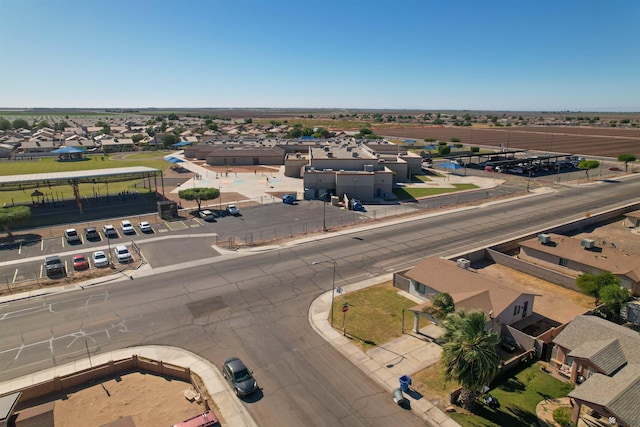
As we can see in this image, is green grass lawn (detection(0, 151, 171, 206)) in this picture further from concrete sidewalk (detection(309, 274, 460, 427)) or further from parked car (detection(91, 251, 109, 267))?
concrete sidewalk (detection(309, 274, 460, 427))

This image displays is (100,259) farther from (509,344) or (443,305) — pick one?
(509,344)

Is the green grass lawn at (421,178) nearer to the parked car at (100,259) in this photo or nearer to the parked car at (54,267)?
the parked car at (100,259)

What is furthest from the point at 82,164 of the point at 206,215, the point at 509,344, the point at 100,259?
the point at 509,344

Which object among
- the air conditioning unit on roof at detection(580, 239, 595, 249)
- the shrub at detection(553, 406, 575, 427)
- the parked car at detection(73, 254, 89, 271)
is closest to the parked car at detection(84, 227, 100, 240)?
the parked car at detection(73, 254, 89, 271)

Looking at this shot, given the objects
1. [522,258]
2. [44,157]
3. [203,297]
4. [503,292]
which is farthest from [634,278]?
[44,157]

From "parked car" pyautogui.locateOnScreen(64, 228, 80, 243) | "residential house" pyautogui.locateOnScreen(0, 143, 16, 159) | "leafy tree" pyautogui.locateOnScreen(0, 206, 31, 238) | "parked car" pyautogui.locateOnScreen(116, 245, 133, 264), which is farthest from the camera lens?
"residential house" pyautogui.locateOnScreen(0, 143, 16, 159)

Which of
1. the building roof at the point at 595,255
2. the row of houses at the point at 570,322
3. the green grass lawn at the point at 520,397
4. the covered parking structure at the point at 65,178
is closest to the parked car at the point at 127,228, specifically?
the covered parking structure at the point at 65,178
